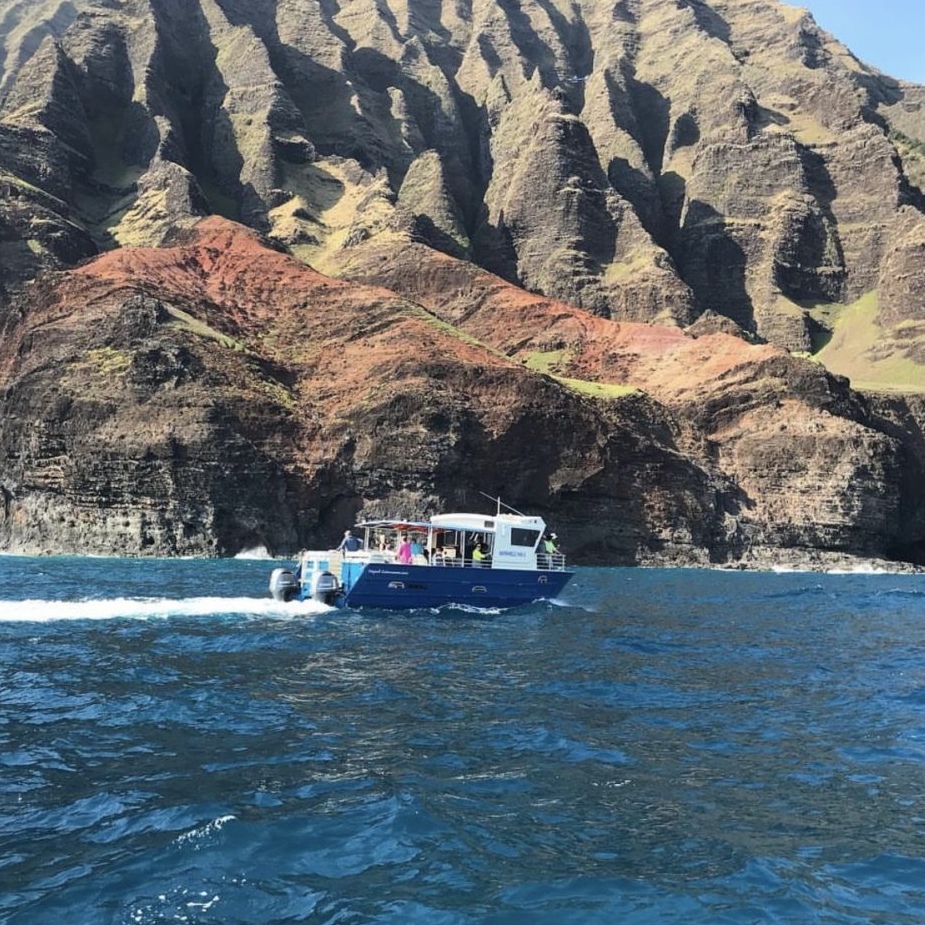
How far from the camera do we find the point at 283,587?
3862cm

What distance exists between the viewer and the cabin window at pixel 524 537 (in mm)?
42250

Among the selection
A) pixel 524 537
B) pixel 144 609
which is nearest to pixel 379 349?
pixel 524 537

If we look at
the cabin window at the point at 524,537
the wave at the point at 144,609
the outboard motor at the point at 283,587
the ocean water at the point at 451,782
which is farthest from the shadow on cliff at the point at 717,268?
the ocean water at the point at 451,782

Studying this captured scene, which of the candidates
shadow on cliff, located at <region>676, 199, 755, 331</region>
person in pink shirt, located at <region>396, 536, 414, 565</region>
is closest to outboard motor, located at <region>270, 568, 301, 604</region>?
person in pink shirt, located at <region>396, 536, 414, 565</region>

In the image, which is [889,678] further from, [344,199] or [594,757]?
[344,199]

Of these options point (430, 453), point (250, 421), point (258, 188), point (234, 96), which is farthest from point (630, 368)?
point (234, 96)

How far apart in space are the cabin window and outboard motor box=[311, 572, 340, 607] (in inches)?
342

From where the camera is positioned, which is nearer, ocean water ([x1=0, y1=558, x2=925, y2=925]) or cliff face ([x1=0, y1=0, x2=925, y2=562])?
ocean water ([x1=0, y1=558, x2=925, y2=925])

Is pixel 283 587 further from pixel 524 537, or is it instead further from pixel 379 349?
pixel 379 349

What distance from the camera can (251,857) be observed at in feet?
34.6

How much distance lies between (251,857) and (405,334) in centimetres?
10224

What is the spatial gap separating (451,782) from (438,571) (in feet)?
83.5

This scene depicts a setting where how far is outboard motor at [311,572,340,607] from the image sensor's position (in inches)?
1518

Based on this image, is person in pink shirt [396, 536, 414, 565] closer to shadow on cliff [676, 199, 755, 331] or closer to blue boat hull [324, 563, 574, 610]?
blue boat hull [324, 563, 574, 610]
